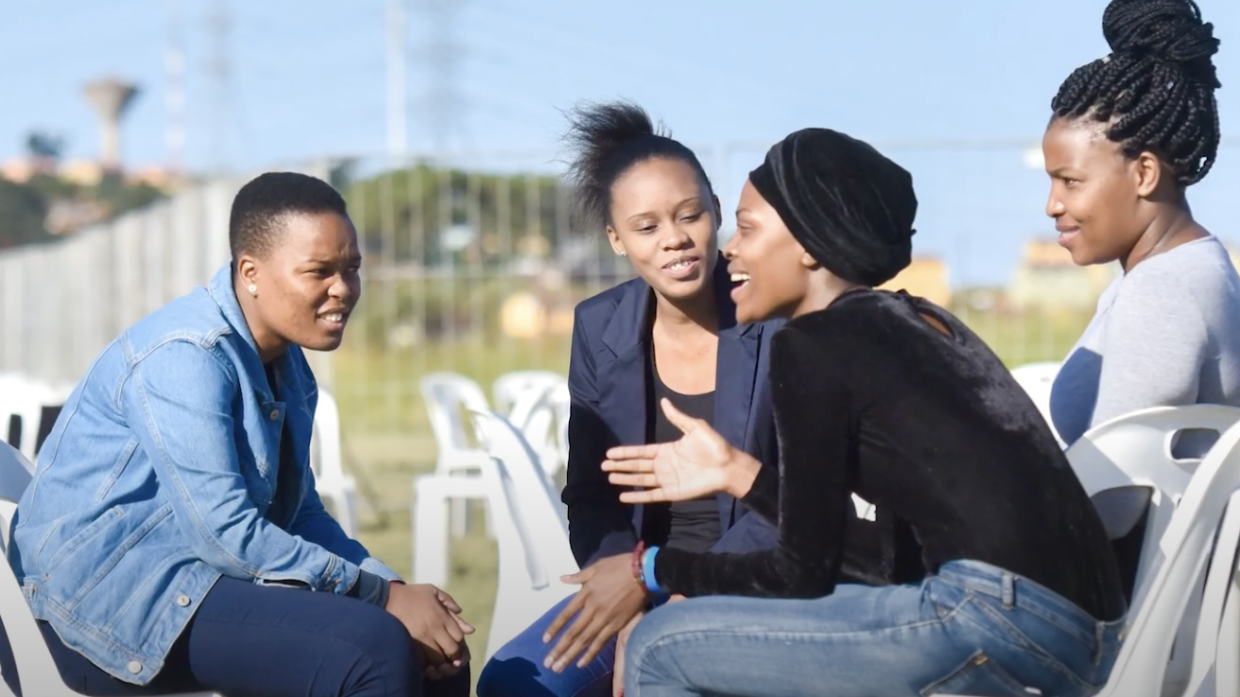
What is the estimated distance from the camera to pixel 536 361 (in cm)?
1149

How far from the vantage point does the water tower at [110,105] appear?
248 feet

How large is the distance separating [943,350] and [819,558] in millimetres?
420

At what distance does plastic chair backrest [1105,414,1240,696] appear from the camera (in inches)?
111

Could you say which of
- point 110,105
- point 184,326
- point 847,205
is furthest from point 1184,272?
point 110,105

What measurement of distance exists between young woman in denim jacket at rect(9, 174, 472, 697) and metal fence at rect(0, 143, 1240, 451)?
6.68 m

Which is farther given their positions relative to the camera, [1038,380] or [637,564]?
[1038,380]

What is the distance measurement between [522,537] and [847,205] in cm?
201

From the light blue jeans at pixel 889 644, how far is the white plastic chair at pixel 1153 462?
1.46 feet

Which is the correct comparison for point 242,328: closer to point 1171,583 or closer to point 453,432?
point 1171,583

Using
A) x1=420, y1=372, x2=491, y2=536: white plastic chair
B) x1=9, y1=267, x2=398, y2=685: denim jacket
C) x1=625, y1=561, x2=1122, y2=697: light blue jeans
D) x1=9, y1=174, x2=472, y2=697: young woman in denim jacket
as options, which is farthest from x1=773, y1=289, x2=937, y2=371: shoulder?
x1=420, y1=372, x2=491, y2=536: white plastic chair

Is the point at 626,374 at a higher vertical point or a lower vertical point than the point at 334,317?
lower

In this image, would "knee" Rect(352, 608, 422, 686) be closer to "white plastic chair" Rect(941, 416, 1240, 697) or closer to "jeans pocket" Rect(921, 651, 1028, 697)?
"jeans pocket" Rect(921, 651, 1028, 697)

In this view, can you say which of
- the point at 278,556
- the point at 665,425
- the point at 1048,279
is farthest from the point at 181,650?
the point at 1048,279

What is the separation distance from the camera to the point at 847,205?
289 cm
